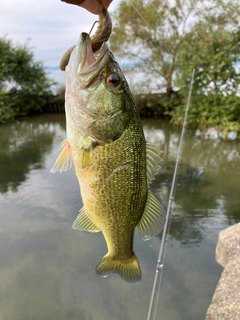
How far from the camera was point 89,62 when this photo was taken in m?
1.35

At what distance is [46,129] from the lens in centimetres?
1678

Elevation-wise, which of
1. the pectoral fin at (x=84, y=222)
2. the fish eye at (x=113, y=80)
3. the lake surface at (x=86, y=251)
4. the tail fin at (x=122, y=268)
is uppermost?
the fish eye at (x=113, y=80)

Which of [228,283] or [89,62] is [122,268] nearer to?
[89,62]

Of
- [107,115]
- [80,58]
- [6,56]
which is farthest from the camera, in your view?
[6,56]

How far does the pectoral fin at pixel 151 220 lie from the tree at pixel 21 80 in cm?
1870

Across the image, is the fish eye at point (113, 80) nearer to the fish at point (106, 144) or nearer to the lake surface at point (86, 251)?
the fish at point (106, 144)

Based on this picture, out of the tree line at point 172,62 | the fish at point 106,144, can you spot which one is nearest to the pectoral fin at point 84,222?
the fish at point 106,144

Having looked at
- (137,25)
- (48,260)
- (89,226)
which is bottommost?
(48,260)

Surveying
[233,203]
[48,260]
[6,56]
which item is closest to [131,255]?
[48,260]

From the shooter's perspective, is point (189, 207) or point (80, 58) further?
point (189, 207)

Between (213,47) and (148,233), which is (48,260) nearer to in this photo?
(148,233)

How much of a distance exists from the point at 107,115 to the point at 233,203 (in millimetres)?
7180

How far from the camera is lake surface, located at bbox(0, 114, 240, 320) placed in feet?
15.2

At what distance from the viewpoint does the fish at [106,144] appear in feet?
4.51
